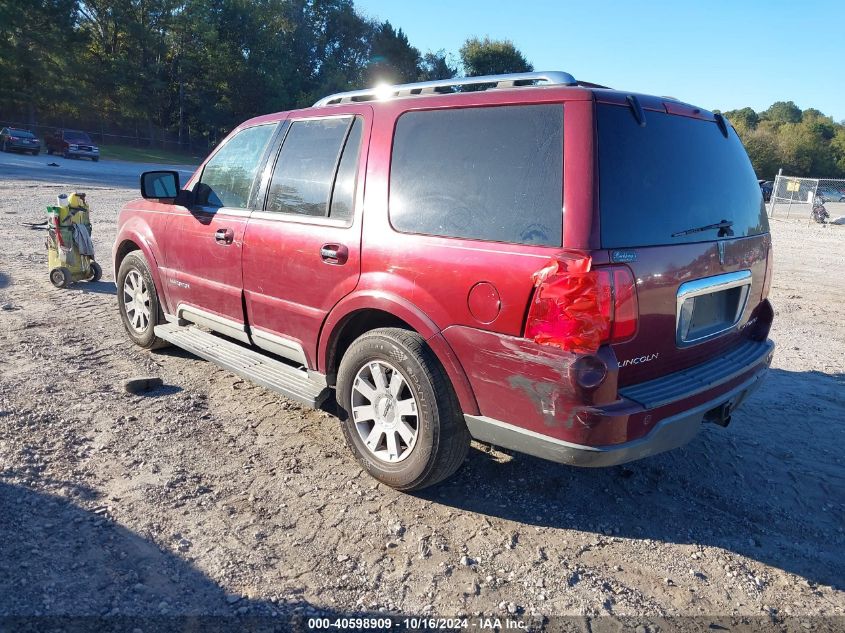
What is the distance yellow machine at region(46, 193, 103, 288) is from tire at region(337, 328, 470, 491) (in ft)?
18.4

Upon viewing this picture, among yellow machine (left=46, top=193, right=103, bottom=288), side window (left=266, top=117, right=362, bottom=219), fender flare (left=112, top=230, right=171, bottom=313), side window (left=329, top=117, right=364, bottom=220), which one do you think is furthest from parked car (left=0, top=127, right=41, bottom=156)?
side window (left=329, top=117, right=364, bottom=220)

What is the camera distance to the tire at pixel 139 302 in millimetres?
5406

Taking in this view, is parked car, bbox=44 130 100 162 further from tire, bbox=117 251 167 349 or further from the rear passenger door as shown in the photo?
the rear passenger door

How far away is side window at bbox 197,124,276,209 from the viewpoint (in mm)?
4520

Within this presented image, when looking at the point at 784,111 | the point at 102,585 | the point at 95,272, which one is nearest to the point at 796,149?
the point at 784,111

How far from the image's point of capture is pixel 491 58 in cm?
6800

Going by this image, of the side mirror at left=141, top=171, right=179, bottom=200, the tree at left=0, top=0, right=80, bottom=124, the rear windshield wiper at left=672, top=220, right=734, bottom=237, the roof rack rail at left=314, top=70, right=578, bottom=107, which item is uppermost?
the tree at left=0, top=0, right=80, bottom=124

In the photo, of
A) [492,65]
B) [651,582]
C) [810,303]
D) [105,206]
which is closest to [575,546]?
[651,582]

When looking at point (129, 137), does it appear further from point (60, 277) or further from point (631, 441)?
point (631, 441)

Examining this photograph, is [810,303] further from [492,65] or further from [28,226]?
[492,65]

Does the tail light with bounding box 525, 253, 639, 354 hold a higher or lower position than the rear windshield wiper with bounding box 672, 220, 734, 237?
lower

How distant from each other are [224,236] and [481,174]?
2.22 m

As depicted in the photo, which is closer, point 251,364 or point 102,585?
point 102,585

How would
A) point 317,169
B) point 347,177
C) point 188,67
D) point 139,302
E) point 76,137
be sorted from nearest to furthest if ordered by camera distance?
point 347,177
point 317,169
point 139,302
point 76,137
point 188,67
